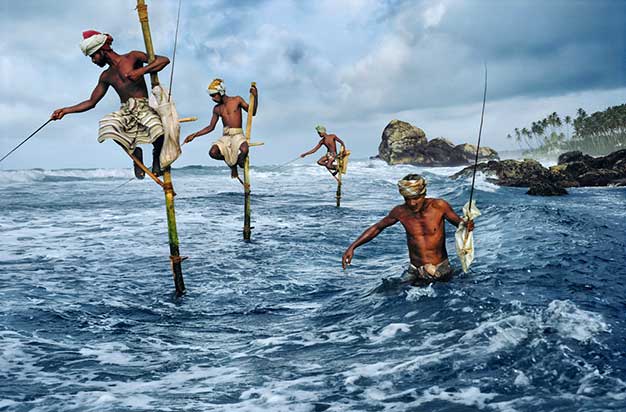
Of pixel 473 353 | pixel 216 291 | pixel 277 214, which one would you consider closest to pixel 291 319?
pixel 216 291

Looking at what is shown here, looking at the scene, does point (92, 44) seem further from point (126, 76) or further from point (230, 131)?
point (230, 131)

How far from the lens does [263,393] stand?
4672 mm

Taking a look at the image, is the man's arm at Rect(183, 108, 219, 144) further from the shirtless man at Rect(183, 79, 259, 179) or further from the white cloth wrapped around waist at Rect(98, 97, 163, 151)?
the white cloth wrapped around waist at Rect(98, 97, 163, 151)

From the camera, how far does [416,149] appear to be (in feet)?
293

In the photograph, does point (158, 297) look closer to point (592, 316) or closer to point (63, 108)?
point (63, 108)

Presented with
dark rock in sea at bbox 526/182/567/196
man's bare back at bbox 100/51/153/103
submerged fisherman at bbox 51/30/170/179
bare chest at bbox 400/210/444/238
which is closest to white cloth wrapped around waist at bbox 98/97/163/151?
submerged fisherman at bbox 51/30/170/179

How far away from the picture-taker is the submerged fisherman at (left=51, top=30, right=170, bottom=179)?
7000 millimetres

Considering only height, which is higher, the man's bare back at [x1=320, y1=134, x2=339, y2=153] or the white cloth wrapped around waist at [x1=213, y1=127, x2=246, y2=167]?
the man's bare back at [x1=320, y1=134, x2=339, y2=153]

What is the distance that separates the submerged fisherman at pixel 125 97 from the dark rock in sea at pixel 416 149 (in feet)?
271

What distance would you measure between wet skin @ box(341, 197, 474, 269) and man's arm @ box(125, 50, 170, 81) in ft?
11.3

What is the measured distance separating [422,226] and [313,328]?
184cm

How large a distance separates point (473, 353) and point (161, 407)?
277 cm

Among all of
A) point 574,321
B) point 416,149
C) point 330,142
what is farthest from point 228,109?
point 416,149

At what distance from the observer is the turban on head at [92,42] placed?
679 cm
